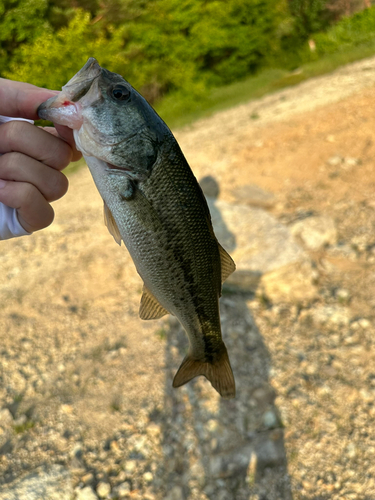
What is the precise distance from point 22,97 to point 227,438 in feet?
10.2

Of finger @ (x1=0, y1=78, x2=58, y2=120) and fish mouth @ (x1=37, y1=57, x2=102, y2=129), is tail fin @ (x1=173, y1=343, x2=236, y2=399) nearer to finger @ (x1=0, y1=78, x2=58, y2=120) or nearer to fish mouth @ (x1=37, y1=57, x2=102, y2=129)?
fish mouth @ (x1=37, y1=57, x2=102, y2=129)

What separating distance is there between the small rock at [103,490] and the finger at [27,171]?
101 inches

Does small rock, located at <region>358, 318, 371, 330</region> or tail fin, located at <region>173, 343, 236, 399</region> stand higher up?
tail fin, located at <region>173, 343, 236, 399</region>

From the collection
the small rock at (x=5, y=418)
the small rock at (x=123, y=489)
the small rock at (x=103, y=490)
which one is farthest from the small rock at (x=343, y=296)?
the small rock at (x=5, y=418)

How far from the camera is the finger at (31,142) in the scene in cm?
199

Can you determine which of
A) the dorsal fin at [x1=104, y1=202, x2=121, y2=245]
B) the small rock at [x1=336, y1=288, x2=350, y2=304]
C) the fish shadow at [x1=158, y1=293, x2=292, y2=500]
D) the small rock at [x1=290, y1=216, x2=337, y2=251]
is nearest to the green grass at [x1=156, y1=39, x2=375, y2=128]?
the small rock at [x1=290, y1=216, x2=337, y2=251]

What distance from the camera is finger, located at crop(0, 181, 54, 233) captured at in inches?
79.7

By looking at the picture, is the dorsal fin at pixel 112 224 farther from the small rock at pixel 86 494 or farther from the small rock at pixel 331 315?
the small rock at pixel 331 315

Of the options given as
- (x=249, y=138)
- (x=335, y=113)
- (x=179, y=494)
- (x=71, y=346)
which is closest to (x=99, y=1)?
(x=249, y=138)

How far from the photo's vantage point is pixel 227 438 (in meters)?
3.67

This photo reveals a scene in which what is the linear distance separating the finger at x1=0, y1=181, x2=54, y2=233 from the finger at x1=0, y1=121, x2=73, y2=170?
0.16 meters

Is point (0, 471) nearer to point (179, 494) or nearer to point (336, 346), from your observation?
point (179, 494)

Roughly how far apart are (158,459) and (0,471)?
134 cm

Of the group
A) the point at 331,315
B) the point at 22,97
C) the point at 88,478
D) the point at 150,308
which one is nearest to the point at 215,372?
the point at 150,308
